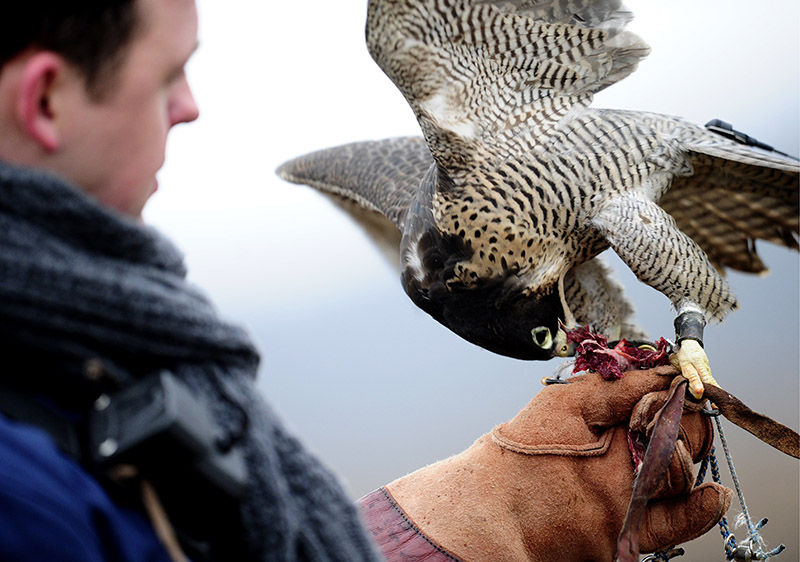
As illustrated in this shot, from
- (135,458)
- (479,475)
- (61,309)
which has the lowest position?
(479,475)

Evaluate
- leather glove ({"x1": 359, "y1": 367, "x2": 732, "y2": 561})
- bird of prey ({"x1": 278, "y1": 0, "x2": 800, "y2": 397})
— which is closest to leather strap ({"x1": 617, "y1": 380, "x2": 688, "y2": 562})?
leather glove ({"x1": 359, "y1": 367, "x2": 732, "y2": 561})

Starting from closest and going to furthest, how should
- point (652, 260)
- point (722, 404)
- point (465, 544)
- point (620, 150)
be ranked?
point (465, 544) < point (722, 404) < point (652, 260) < point (620, 150)

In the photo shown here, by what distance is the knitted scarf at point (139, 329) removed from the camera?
455 mm

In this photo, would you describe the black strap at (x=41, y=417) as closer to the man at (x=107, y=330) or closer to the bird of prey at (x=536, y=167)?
the man at (x=107, y=330)

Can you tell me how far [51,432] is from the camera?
450 millimetres

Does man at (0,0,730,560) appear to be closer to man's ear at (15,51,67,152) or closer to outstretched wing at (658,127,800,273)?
man's ear at (15,51,67,152)

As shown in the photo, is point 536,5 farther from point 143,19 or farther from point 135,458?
point 135,458

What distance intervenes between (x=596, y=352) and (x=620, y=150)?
2.71 feet

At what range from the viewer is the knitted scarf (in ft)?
1.49

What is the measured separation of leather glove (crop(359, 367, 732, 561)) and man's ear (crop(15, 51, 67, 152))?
3.31 feet

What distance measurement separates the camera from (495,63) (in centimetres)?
199

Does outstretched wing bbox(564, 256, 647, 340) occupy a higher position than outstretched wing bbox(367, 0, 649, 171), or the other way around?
outstretched wing bbox(367, 0, 649, 171)

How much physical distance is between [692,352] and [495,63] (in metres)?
0.99

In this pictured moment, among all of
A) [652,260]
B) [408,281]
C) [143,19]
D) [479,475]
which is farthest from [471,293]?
[143,19]
